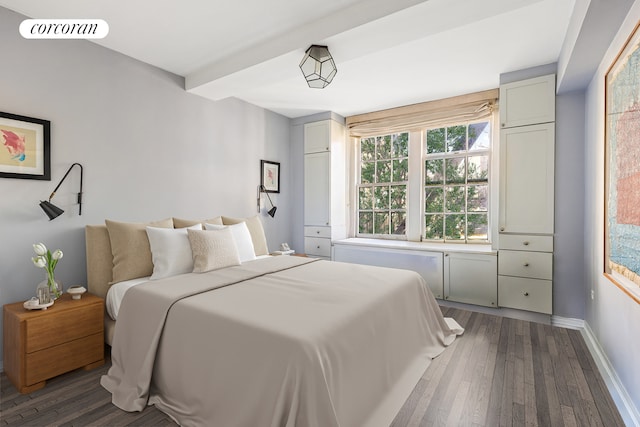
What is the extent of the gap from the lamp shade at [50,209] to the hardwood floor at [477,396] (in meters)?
1.13

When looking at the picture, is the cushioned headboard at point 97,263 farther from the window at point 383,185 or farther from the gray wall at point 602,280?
the gray wall at point 602,280

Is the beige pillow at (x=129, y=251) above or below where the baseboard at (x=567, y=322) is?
above

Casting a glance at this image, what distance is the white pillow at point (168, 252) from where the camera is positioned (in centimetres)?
248

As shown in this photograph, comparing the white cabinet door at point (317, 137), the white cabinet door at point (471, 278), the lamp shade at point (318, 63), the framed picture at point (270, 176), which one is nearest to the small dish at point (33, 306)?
the lamp shade at point (318, 63)

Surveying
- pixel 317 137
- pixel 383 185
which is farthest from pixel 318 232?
pixel 317 137

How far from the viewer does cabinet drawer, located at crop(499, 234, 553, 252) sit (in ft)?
9.95

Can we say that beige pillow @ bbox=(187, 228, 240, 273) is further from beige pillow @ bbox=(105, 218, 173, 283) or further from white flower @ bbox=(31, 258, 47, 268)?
white flower @ bbox=(31, 258, 47, 268)

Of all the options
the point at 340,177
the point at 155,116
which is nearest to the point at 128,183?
the point at 155,116

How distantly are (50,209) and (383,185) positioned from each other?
3.72m

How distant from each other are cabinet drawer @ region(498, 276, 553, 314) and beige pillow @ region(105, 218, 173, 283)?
11.2 feet

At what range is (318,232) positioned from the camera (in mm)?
4535

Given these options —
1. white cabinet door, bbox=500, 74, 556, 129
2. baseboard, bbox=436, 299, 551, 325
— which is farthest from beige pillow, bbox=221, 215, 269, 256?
white cabinet door, bbox=500, 74, 556, 129

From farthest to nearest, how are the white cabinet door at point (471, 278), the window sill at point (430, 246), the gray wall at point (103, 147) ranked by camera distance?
the window sill at point (430, 246) < the white cabinet door at point (471, 278) < the gray wall at point (103, 147)

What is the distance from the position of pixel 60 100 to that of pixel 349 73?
8.27 ft
